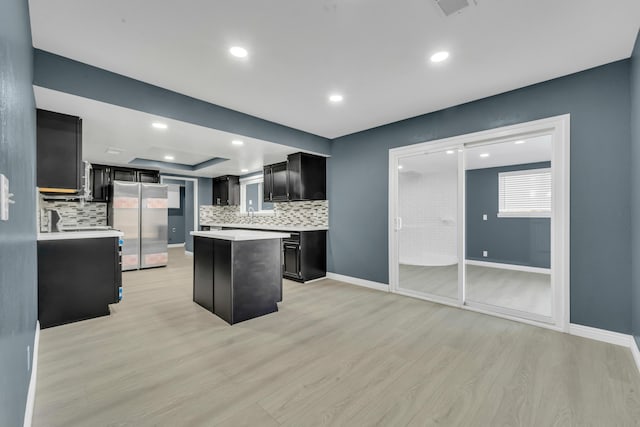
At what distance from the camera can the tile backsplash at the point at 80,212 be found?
222 inches

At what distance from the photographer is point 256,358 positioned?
2295mm

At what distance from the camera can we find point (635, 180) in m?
2.33

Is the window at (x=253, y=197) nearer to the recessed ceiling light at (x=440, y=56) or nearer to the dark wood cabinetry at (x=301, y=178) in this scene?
the dark wood cabinetry at (x=301, y=178)

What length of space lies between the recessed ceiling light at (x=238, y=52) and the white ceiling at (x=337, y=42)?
0.05 m

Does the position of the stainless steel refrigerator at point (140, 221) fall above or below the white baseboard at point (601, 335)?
above

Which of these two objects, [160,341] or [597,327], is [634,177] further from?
[160,341]

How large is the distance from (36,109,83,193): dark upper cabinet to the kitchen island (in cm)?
146

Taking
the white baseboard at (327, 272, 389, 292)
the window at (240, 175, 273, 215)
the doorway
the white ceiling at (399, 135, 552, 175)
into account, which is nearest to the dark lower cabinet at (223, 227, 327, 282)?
the white baseboard at (327, 272, 389, 292)

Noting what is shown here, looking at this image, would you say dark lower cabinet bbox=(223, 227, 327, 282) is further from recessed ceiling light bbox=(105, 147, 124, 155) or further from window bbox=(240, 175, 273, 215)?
recessed ceiling light bbox=(105, 147, 124, 155)

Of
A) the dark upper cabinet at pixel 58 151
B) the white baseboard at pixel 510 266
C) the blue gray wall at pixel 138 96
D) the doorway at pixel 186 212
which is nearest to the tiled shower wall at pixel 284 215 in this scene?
the doorway at pixel 186 212

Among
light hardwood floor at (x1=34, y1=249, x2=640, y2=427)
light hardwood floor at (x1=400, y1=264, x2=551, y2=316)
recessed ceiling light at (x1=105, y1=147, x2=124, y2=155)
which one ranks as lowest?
light hardwood floor at (x1=34, y1=249, x2=640, y2=427)

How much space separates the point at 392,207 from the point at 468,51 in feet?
7.47

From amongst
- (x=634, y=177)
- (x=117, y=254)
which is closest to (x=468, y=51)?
(x=634, y=177)

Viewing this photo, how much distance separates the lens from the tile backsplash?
5629mm
